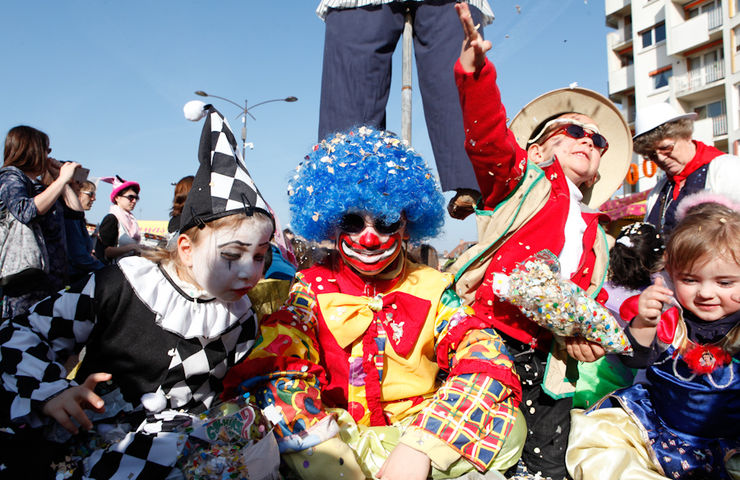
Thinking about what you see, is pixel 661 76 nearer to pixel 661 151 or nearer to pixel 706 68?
pixel 706 68

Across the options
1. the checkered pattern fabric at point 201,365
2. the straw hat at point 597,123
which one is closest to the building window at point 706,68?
the straw hat at point 597,123

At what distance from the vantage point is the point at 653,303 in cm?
180

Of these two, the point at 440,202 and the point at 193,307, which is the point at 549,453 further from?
the point at 193,307

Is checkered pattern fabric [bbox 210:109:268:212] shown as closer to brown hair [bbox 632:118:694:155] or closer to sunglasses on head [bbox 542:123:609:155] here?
sunglasses on head [bbox 542:123:609:155]

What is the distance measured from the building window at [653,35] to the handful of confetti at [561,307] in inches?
1092

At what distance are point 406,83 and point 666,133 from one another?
6.49 ft

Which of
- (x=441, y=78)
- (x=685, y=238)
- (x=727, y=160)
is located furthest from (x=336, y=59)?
(x=727, y=160)

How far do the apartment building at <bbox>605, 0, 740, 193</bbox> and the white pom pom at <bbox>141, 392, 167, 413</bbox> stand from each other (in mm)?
21158

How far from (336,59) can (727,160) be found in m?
2.58

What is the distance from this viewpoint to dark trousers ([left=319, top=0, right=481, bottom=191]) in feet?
8.29

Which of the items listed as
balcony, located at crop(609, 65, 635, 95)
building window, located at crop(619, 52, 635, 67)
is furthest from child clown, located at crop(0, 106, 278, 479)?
building window, located at crop(619, 52, 635, 67)

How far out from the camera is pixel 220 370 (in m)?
1.75

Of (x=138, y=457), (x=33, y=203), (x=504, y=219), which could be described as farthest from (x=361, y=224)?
(x=33, y=203)

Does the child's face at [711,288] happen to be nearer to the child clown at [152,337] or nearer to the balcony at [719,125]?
the child clown at [152,337]
